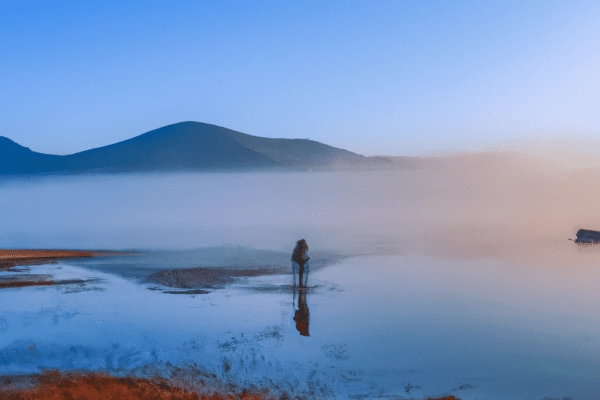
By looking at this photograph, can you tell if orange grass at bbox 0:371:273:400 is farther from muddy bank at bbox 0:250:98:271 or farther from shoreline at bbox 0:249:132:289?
muddy bank at bbox 0:250:98:271

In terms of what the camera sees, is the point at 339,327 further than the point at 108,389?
Yes

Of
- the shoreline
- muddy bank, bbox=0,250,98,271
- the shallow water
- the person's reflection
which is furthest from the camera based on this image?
muddy bank, bbox=0,250,98,271

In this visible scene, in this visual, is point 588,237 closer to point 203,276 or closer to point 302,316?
point 203,276

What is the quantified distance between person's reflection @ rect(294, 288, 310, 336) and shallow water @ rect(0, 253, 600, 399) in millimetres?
163

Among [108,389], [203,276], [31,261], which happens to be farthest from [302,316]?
[31,261]

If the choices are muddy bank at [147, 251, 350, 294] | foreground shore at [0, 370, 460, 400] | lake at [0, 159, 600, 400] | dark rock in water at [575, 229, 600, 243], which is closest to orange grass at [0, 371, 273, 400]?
foreground shore at [0, 370, 460, 400]

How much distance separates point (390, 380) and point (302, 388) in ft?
5.91

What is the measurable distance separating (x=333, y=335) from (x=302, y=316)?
56.6 inches

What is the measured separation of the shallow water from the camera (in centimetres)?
1015

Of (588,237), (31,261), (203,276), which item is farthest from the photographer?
(588,237)

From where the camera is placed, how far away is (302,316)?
13977 millimetres

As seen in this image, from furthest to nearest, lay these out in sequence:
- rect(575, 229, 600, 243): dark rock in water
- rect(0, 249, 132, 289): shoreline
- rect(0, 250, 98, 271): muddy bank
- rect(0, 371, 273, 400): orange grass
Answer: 1. rect(575, 229, 600, 243): dark rock in water
2. rect(0, 250, 98, 271): muddy bank
3. rect(0, 249, 132, 289): shoreline
4. rect(0, 371, 273, 400): orange grass

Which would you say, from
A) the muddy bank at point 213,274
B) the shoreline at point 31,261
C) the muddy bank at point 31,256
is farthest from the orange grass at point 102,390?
the muddy bank at point 31,256

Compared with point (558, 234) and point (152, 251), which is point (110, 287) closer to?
Answer: point (152, 251)
